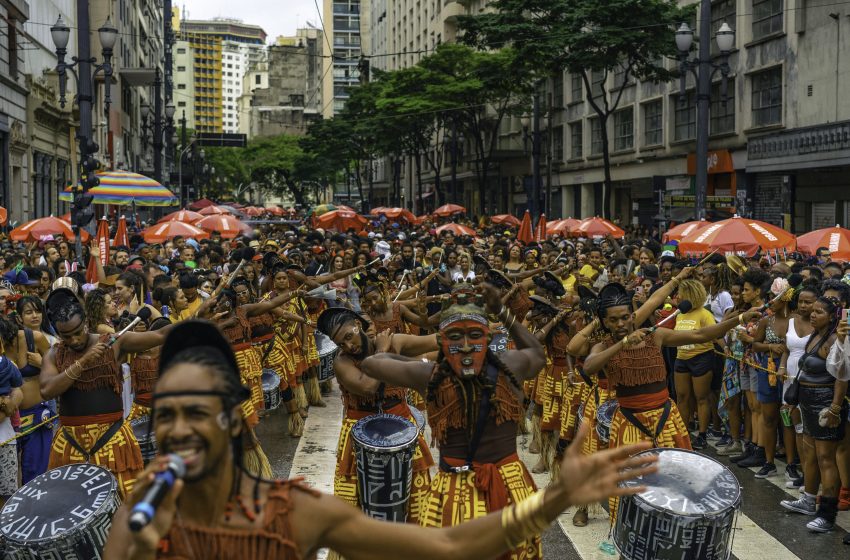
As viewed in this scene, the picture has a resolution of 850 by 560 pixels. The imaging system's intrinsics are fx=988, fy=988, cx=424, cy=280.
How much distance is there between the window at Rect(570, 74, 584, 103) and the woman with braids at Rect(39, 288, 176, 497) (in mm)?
42449

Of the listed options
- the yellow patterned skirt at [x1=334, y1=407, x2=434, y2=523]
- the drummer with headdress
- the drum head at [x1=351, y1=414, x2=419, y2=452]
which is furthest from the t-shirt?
the drum head at [x1=351, y1=414, x2=419, y2=452]

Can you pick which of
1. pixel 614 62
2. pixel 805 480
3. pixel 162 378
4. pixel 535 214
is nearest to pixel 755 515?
pixel 805 480

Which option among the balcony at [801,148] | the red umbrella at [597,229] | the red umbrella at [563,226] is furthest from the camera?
the balcony at [801,148]

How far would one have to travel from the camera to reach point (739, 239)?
47.8 ft

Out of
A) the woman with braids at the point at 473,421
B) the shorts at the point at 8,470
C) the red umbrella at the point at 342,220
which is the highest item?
the red umbrella at the point at 342,220

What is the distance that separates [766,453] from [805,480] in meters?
1.42

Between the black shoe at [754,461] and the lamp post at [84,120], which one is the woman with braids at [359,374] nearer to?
the black shoe at [754,461]

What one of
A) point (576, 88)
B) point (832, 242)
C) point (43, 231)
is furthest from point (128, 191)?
point (576, 88)

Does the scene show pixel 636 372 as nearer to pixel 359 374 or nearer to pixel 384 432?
pixel 384 432

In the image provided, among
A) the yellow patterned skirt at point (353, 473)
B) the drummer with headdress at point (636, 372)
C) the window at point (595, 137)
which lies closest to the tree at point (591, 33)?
the window at point (595, 137)

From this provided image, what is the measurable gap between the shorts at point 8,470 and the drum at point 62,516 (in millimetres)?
2174

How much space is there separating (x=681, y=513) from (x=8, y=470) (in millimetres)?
5276

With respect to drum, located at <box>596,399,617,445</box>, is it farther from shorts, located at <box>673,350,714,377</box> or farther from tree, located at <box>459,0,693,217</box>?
tree, located at <box>459,0,693,217</box>

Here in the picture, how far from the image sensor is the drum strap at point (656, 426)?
702cm
